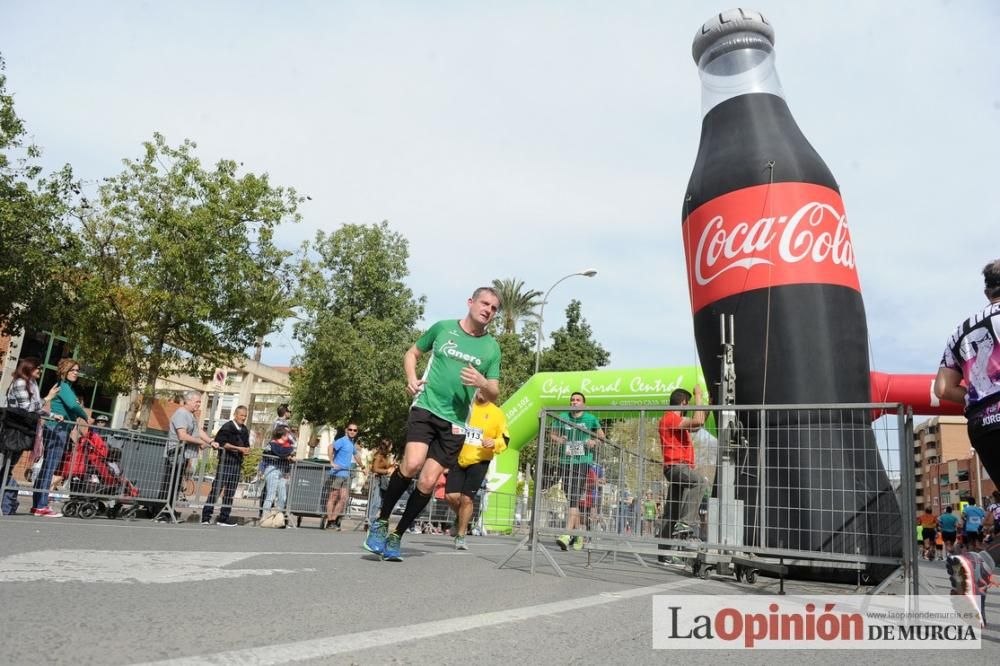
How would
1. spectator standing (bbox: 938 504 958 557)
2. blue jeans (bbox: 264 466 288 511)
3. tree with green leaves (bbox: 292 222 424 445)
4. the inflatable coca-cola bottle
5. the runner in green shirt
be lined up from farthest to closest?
1. tree with green leaves (bbox: 292 222 424 445)
2. spectator standing (bbox: 938 504 958 557)
3. blue jeans (bbox: 264 466 288 511)
4. the inflatable coca-cola bottle
5. the runner in green shirt

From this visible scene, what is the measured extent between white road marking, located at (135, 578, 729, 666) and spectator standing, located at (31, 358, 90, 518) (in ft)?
26.8

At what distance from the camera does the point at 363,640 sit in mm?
2371

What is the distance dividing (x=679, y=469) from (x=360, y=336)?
25.6m

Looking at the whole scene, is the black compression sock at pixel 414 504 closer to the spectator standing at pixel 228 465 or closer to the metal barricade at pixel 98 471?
the metal barricade at pixel 98 471

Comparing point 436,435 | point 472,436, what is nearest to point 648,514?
point 472,436

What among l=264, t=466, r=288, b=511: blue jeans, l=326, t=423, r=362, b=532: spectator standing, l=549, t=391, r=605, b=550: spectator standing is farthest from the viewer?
l=326, t=423, r=362, b=532: spectator standing

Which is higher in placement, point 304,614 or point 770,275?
point 770,275

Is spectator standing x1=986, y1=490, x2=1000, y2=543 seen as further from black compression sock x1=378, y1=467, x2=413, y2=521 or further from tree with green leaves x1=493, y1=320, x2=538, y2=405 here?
tree with green leaves x1=493, y1=320, x2=538, y2=405

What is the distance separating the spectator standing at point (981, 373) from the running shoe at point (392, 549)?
3693 mm

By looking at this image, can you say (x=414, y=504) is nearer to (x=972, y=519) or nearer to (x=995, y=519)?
(x=995, y=519)

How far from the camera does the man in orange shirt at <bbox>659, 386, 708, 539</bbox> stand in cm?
628

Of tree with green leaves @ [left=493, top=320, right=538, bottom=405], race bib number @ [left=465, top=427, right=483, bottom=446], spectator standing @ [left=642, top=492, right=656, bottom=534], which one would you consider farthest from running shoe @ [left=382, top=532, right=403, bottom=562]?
tree with green leaves @ [left=493, top=320, right=538, bottom=405]

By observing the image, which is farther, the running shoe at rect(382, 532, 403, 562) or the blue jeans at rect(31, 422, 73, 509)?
the blue jeans at rect(31, 422, 73, 509)

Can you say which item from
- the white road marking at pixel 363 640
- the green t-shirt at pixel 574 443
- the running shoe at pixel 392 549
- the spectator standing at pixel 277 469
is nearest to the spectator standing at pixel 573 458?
the green t-shirt at pixel 574 443
